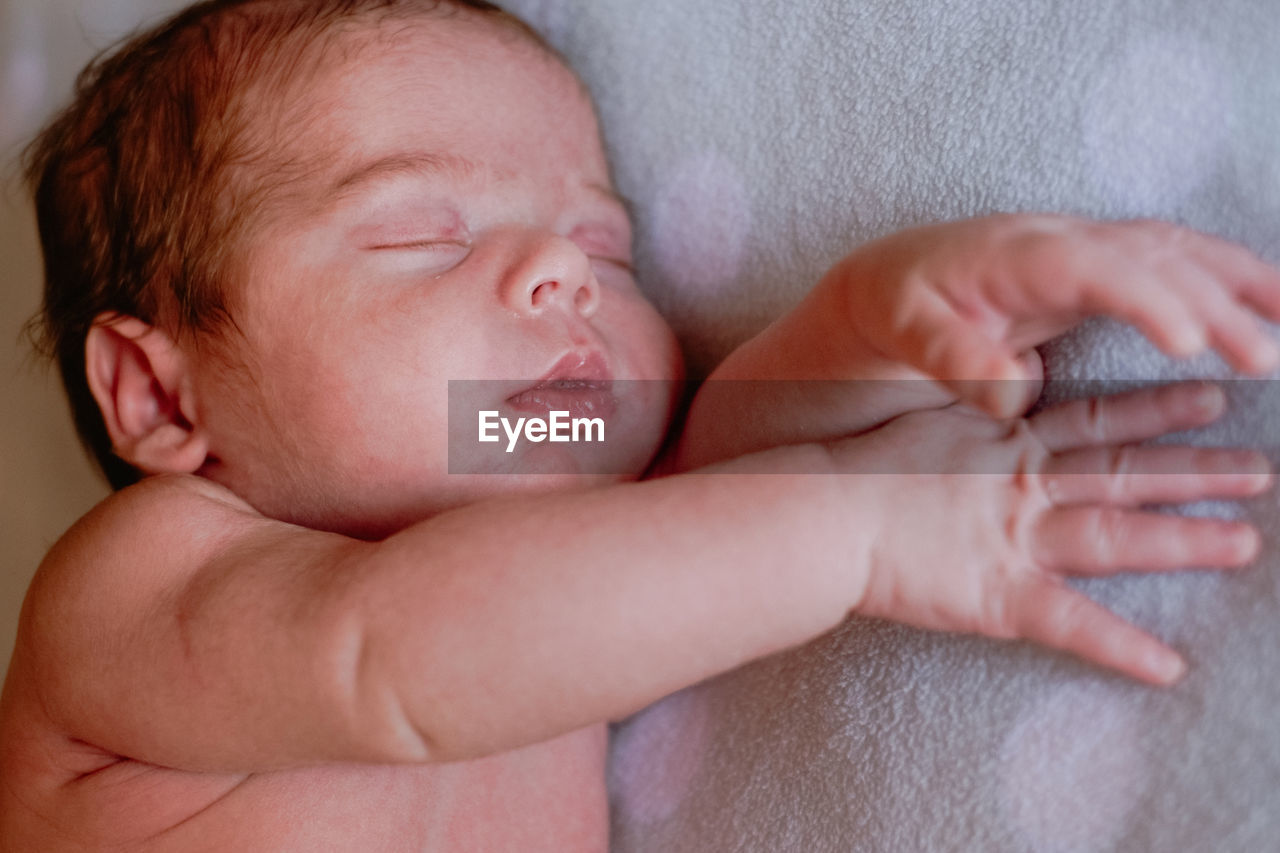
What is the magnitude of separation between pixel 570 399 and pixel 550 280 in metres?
0.11

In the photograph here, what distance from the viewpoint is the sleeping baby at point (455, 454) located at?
2.05ft

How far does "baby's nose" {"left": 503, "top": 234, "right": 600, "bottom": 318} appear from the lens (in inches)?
33.7

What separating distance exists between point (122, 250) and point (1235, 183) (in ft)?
3.10

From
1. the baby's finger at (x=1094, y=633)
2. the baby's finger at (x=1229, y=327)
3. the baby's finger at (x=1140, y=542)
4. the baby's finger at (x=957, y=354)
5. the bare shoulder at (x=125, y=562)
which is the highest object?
the baby's finger at (x=1229, y=327)

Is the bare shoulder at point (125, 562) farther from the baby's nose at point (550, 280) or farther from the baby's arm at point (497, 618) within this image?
the baby's nose at point (550, 280)

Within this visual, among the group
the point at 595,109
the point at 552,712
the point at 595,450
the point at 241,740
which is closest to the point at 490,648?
the point at 552,712

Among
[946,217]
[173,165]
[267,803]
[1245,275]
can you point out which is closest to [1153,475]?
[1245,275]

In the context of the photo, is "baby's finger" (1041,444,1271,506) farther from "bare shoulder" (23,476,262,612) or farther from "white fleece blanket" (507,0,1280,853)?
"bare shoulder" (23,476,262,612)

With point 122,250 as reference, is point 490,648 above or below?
below

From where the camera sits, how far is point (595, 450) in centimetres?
93

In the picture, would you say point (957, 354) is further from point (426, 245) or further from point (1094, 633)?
point (426, 245)

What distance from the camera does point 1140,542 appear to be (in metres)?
0.64

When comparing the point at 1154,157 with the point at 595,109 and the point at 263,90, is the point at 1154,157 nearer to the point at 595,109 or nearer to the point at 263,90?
the point at 595,109
